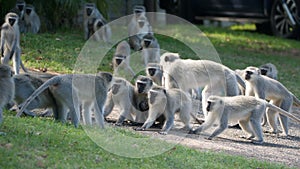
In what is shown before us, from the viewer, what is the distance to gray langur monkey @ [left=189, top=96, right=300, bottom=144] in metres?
10.2

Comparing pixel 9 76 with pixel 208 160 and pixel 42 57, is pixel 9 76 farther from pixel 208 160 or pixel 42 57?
pixel 42 57

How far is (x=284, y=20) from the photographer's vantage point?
22312 mm

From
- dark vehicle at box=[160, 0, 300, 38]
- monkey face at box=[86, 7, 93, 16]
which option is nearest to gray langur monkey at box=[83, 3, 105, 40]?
monkey face at box=[86, 7, 93, 16]

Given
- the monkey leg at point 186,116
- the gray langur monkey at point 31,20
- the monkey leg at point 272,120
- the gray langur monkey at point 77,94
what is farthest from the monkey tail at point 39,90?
the gray langur monkey at point 31,20

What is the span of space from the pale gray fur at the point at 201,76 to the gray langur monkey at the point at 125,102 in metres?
0.97

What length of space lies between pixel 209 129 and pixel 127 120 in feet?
3.96

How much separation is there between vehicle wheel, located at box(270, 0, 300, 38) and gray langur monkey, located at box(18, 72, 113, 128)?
12822mm

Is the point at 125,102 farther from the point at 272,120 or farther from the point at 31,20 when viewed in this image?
the point at 31,20

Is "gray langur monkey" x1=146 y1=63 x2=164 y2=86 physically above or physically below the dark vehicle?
above

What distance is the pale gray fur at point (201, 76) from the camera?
11422 millimetres

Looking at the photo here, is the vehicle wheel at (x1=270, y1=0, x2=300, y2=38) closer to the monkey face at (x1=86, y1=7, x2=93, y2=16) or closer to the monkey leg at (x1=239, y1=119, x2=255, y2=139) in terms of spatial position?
the monkey face at (x1=86, y1=7, x2=93, y2=16)

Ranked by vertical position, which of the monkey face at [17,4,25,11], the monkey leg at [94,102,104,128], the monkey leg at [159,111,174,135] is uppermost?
the monkey face at [17,4,25,11]

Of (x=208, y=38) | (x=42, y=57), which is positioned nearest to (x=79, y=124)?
(x=42, y=57)

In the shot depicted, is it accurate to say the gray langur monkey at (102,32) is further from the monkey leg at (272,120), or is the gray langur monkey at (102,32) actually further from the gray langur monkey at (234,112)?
the gray langur monkey at (234,112)
